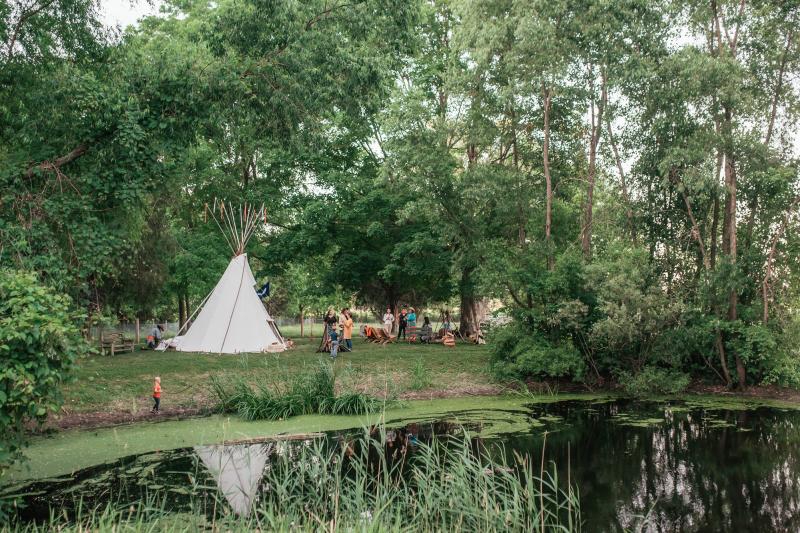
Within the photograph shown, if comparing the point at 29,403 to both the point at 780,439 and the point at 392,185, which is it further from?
the point at 392,185

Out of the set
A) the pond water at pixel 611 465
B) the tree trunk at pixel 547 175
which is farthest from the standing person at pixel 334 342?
the tree trunk at pixel 547 175

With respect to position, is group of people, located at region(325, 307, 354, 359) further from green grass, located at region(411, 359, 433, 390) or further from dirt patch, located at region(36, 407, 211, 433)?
dirt patch, located at region(36, 407, 211, 433)

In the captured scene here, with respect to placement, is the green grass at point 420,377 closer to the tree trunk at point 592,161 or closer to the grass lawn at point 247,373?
the grass lawn at point 247,373

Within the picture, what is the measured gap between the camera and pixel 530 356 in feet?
55.3

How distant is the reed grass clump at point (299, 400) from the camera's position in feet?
41.8

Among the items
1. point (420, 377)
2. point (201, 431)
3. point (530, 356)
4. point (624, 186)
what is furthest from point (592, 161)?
point (201, 431)

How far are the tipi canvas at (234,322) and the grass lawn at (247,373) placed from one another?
699 mm

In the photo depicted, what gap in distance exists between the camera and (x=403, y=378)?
17.0m

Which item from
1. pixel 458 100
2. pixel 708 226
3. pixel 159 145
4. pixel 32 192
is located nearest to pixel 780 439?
pixel 708 226

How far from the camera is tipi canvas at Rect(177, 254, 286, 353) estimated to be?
19953mm

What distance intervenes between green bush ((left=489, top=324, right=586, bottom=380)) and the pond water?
90.9 inches

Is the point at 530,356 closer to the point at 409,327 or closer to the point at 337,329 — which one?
the point at 337,329

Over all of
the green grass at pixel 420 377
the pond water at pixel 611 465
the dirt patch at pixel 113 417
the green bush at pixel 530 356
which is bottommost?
the pond water at pixel 611 465

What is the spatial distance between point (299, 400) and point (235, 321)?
7.82 m
